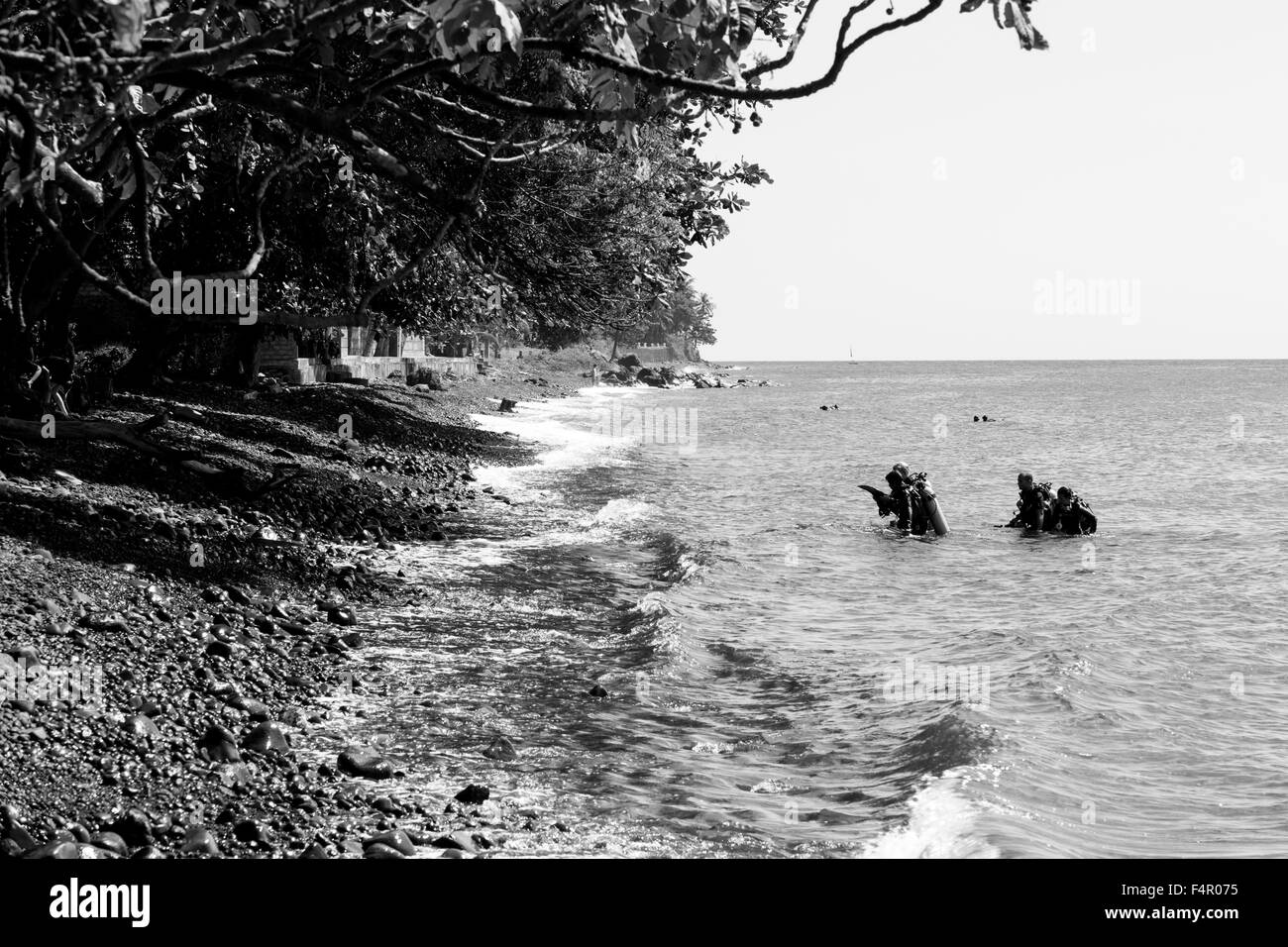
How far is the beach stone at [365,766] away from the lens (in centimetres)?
899

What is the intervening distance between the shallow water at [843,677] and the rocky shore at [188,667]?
79cm

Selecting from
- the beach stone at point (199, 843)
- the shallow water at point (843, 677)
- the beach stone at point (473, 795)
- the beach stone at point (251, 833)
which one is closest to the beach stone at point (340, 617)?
the shallow water at point (843, 677)

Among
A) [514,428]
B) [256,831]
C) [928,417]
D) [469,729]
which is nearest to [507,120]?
[469,729]

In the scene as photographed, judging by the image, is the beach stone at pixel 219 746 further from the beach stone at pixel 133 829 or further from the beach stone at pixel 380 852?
the beach stone at pixel 380 852

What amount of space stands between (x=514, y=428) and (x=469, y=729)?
40087 millimetres

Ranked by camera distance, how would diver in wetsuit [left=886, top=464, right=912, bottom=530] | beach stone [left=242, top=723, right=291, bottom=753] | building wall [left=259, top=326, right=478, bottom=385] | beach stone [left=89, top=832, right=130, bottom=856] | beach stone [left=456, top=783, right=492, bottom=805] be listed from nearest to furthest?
beach stone [left=89, top=832, right=130, bottom=856], beach stone [left=456, top=783, right=492, bottom=805], beach stone [left=242, top=723, right=291, bottom=753], diver in wetsuit [left=886, top=464, right=912, bottom=530], building wall [left=259, top=326, right=478, bottom=385]

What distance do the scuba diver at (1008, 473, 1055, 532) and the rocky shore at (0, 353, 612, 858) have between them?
13.8m

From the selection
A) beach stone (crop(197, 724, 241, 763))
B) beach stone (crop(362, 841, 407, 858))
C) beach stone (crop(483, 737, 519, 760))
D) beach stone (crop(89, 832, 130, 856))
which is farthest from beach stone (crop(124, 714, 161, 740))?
beach stone (crop(483, 737, 519, 760))

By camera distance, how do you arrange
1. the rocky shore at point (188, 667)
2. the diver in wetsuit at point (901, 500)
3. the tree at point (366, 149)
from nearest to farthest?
the tree at point (366, 149) < the rocky shore at point (188, 667) < the diver in wetsuit at point (901, 500)

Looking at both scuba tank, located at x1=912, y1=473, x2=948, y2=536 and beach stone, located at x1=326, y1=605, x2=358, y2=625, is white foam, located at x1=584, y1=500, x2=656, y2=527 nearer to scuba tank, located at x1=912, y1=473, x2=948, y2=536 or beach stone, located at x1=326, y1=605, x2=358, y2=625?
scuba tank, located at x1=912, y1=473, x2=948, y2=536

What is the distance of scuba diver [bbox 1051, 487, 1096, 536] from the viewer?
26.5 metres

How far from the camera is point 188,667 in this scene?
401 inches

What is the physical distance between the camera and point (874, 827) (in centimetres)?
917
